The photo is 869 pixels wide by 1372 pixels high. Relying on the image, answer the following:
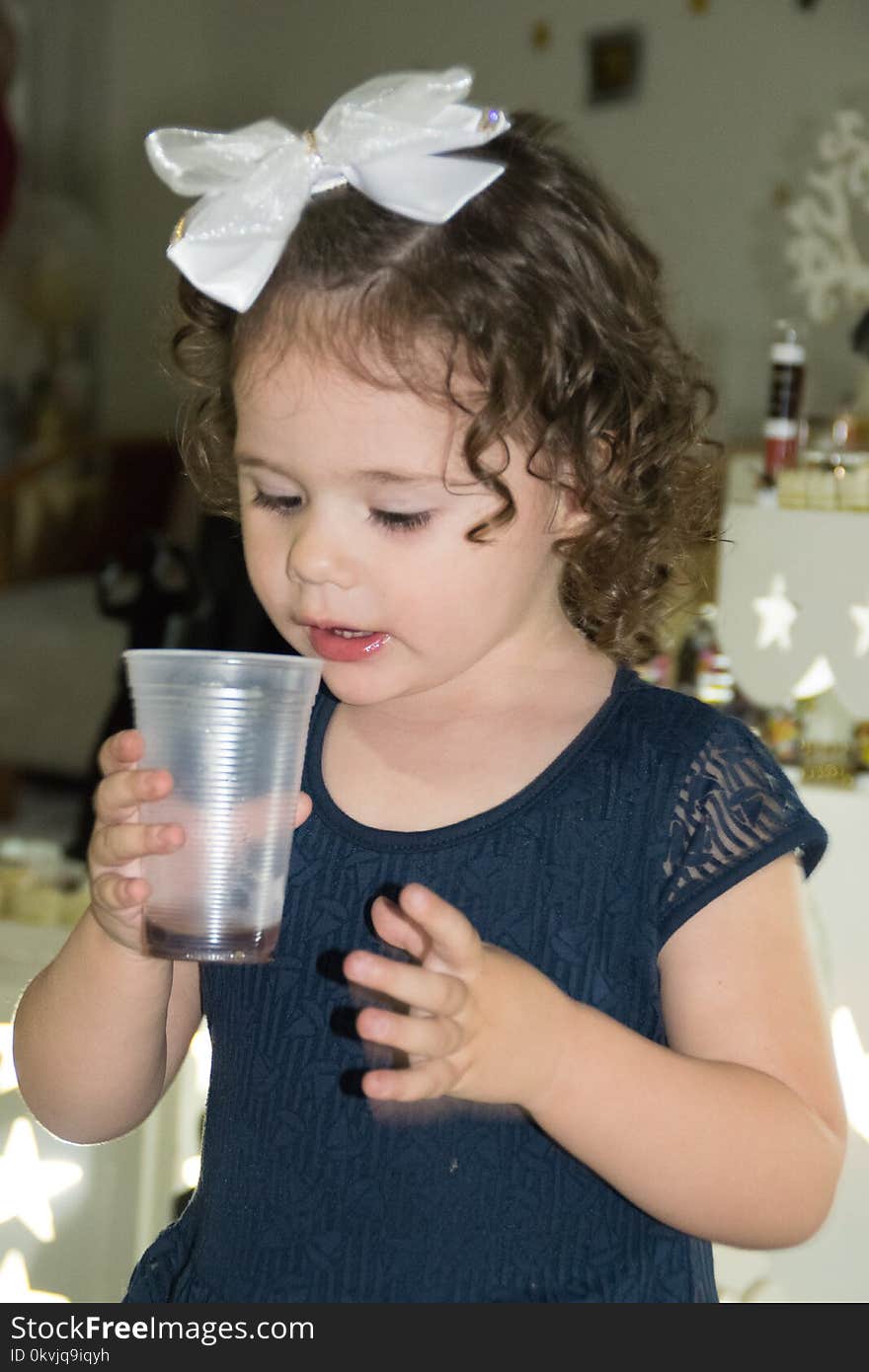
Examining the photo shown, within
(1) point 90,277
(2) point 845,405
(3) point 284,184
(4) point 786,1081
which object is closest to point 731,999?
(4) point 786,1081

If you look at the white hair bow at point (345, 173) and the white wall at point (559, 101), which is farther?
the white wall at point (559, 101)

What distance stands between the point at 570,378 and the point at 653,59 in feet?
13.2

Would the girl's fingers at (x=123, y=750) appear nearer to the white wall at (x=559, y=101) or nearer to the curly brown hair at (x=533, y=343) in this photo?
the curly brown hair at (x=533, y=343)

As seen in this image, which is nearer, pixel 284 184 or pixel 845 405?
pixel 284 184

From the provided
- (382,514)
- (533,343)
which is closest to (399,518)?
(382,514)

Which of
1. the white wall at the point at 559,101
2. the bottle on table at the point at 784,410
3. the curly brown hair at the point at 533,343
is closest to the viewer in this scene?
the curly brown hair at the point at 533,343

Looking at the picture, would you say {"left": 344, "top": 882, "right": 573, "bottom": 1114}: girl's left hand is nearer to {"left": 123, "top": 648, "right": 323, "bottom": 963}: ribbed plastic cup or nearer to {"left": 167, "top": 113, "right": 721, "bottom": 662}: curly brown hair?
{"left": 123, "top": 648, "right": 323, "bottom": 963}: ribbed plastic cup

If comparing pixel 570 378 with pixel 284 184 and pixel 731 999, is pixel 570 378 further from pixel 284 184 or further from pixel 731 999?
pixel 731 999

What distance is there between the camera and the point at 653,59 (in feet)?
15.4

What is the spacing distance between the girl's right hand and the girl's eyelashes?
163 mm

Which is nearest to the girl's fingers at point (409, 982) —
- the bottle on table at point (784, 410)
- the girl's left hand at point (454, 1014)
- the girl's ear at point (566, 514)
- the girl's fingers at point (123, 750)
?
the girl's left hand at point (454, 1014)

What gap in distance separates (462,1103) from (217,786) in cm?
27

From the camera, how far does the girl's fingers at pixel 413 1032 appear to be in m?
0.71

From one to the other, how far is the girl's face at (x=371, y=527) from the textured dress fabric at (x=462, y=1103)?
0.12 metres
